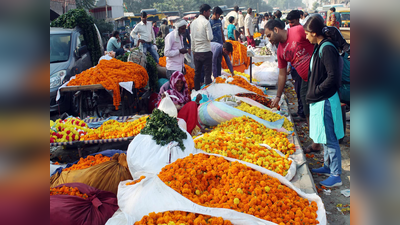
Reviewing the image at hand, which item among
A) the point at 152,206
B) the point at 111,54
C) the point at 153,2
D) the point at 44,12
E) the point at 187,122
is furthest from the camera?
the point at 153,2

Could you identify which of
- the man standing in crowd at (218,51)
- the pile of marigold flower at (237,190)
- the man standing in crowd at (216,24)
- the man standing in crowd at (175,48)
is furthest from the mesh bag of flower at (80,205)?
the man standing in crowd at (216,24)

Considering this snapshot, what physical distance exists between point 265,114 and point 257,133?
883 millimetres

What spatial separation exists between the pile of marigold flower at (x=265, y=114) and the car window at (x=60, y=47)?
518 cm

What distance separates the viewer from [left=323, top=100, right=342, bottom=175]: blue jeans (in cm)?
405

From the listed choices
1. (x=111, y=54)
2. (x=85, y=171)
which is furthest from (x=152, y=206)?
(x=111, y=54)

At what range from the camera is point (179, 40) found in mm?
7848

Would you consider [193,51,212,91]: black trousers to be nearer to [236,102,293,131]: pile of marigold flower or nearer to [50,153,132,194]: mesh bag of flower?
[236,102,293,131]: pile of marigold flower

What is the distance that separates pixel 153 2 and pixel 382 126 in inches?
2490

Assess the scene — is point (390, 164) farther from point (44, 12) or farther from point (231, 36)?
point (231, 36)

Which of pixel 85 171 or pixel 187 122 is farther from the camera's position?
pixel 187 122

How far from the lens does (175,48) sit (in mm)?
7762

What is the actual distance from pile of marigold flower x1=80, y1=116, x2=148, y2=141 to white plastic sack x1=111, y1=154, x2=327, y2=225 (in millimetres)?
2055

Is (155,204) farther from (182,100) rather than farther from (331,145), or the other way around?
(182,100)

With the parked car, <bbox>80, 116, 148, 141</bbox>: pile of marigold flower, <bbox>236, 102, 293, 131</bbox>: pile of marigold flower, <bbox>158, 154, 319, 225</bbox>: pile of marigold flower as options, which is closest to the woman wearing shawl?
<bbox>80, 116, 148, 141</bbox>: pile of marigold flower
